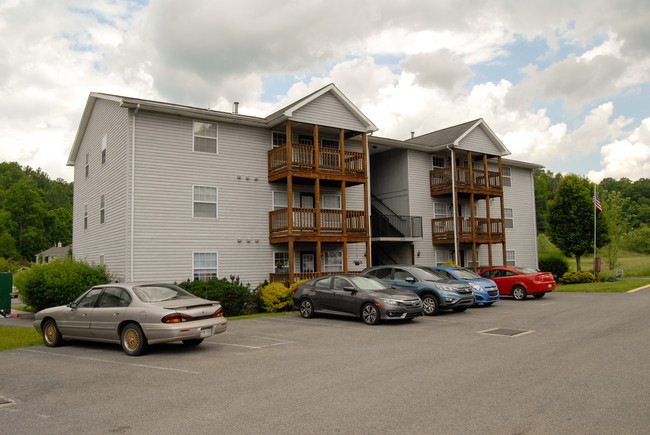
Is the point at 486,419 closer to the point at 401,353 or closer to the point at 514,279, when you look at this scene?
the point at 401,353

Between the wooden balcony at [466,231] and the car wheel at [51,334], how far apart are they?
21086 millimetres

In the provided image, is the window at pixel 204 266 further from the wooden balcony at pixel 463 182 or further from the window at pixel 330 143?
the wooden balcony at pixel 463 182

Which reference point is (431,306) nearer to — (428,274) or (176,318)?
(428,274)

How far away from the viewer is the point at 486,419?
5664 mm

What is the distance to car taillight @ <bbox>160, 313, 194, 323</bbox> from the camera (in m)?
9.90

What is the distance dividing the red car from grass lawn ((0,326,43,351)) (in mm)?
18399

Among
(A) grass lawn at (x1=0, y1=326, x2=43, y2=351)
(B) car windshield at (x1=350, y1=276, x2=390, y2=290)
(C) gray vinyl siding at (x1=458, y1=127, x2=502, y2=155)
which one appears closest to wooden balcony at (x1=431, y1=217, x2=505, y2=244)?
(C) gray vinyl siding at (x1=458, y1=127, x2=502, y2=155)

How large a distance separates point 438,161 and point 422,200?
10.2 ft

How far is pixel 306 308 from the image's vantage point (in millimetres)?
16312

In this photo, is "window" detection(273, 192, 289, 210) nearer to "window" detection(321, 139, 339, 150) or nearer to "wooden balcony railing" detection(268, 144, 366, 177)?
"wooden balcony railing" detection(268, 144, 366, 177)

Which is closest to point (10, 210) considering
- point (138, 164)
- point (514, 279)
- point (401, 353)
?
point (138, 164)

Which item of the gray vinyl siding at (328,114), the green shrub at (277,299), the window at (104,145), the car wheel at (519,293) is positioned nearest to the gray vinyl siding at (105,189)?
the window at (104,145)

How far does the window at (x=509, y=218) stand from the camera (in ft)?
109

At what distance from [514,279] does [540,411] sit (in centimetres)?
1771
